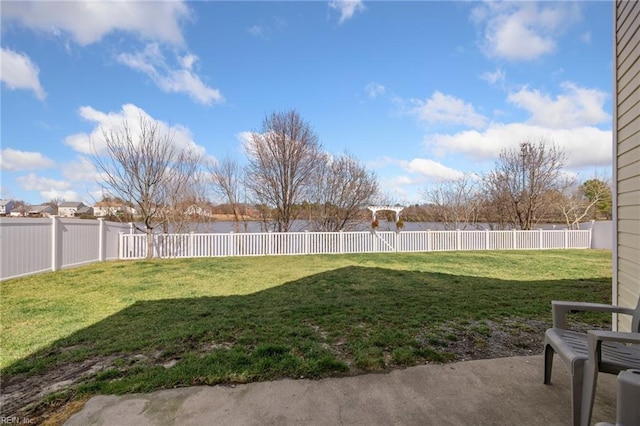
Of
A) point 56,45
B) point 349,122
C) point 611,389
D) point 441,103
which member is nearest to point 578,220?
point 441,103

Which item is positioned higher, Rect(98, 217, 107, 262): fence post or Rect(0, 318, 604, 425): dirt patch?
Rect(98, 217, 107, 262): fence post

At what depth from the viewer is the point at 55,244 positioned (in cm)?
670

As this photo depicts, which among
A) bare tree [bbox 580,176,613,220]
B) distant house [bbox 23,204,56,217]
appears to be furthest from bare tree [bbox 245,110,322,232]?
bare tree [bbox 580,176,613,220]

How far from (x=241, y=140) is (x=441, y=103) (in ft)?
27.8

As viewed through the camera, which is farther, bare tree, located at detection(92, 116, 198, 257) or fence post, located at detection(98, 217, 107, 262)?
bare tree, located at detection(92, 116, 198, 257)

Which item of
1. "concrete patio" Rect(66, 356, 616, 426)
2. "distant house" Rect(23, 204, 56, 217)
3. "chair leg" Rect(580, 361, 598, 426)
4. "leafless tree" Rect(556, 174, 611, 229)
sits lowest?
"concrete patio" Rect(66, 356, 616, 426)

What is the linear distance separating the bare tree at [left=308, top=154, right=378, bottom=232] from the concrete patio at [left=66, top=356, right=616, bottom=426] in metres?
11.2

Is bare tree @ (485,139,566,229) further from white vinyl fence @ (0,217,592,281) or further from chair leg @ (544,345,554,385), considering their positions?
chair leg @ (544,345,554,385)

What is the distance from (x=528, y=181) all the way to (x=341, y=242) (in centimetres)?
1044

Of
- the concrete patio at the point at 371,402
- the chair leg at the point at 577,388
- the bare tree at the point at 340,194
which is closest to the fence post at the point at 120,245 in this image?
the bare tree at the point at 340,194

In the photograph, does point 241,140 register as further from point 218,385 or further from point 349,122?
point 218,385

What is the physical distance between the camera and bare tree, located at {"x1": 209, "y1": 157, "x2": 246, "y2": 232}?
43.9ft

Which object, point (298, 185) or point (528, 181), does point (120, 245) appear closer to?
point (298, 185)

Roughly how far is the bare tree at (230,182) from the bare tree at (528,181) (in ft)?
42.5
